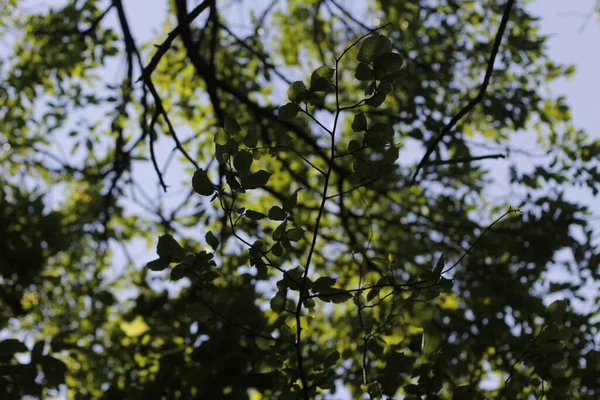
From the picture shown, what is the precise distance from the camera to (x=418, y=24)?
5043mm

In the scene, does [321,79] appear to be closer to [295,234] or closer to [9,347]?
[295,234]

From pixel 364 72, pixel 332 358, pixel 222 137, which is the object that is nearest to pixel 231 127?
pixel 222 137

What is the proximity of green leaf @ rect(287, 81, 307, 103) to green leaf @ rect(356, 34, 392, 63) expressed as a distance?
200 millimetres

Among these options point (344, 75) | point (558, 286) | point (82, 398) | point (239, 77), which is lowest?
point (82, 398)

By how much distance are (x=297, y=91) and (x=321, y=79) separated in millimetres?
99

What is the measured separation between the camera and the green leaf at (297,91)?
1.75 metres

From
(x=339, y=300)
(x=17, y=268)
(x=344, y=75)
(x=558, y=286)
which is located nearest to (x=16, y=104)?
(x=17, y=268)

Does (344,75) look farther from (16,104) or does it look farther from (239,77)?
(16,104)

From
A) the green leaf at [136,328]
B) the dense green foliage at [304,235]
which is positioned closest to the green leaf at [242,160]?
the dense green foliage at [304,235]

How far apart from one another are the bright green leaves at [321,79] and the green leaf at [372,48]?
103 mm

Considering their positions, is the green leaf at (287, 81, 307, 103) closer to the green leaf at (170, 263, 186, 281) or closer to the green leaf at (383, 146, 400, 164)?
the green leaf at (383, 146, 400, 164)

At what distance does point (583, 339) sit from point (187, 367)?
232 centimetres

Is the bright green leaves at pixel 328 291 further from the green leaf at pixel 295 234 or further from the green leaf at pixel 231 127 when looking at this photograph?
the green leaf at pixel 231 127

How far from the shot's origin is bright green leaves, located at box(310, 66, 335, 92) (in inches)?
66.1
